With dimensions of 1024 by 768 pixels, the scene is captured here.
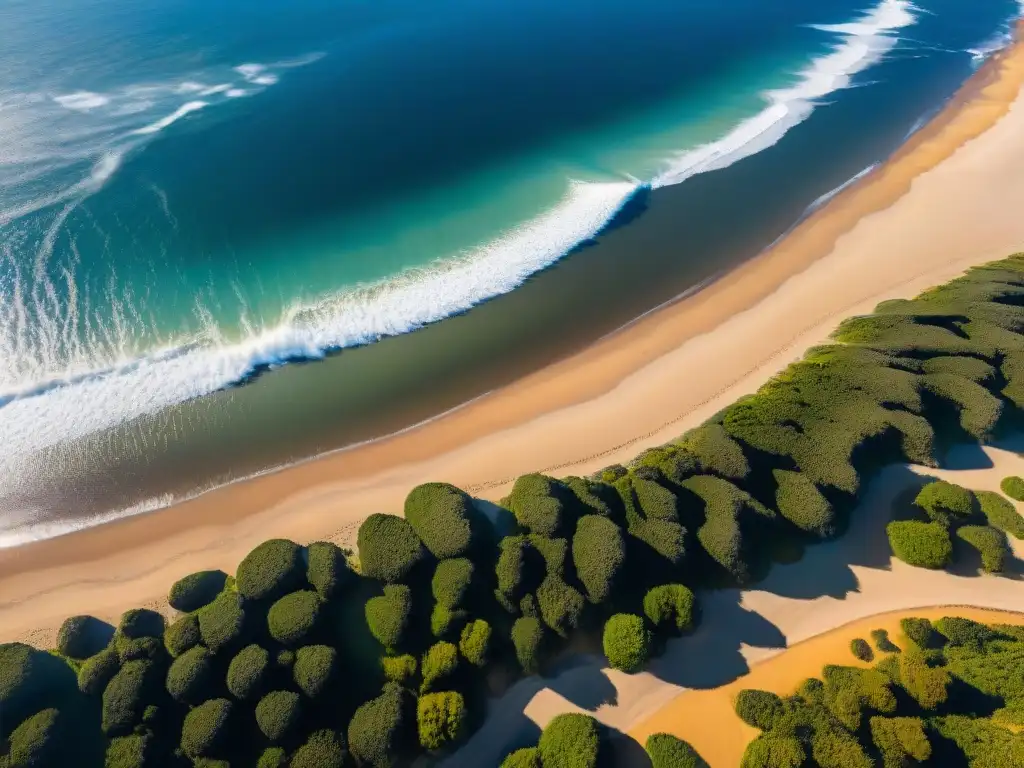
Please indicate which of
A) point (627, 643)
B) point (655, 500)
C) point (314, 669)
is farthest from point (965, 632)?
point (314, 669)

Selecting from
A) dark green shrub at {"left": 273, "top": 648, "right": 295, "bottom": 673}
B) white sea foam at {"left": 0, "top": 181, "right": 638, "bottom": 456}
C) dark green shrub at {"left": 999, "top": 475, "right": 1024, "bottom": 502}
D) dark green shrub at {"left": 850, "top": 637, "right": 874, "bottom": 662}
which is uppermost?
white sea foam at {"left": 0, "top": 181, "right": 638, "bottom": 456}

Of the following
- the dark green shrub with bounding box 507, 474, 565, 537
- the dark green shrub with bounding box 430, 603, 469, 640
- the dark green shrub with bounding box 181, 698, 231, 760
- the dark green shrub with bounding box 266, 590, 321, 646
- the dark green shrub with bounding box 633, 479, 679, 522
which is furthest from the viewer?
the dark green shrub with bounding box 633, 479, 679, 522

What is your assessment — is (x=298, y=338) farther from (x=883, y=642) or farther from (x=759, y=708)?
(x=883, y=642)

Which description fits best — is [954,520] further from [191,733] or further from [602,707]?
[191,733]

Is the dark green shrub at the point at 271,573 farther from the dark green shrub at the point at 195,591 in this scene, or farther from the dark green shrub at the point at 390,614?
the dark green shrub at the point at 390,614

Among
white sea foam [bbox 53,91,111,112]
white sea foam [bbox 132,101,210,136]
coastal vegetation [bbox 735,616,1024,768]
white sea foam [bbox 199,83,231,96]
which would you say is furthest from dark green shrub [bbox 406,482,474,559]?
white sea foam [bbox 53,91,111,112]

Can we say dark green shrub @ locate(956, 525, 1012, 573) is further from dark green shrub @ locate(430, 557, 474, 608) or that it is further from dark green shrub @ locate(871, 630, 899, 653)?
dark green shrub @ locate(430, 557, 474, 608)
